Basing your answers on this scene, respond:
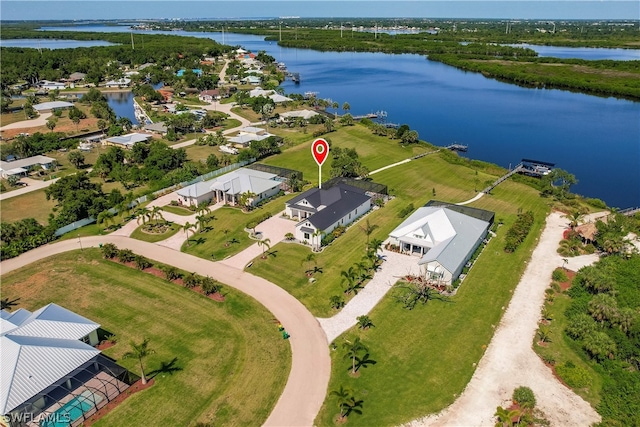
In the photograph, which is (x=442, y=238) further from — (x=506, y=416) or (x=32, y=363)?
(x=32, y=363)

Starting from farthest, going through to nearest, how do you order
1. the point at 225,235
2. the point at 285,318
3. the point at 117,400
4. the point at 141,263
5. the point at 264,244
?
the point at 225,235, the point at 264,244, the point at 141,263, the point at 285,318, the point at 117,400

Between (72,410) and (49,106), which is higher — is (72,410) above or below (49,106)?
below

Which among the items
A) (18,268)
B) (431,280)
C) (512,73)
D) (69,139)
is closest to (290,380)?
(431,280)

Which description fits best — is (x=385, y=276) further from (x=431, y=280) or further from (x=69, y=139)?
(x=69, y=139)

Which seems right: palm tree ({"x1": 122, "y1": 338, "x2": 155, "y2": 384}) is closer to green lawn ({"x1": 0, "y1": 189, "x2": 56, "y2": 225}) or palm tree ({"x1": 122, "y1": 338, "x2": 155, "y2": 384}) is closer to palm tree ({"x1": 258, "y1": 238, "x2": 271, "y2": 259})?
palm tree ({"x1": 258, "y1": 238, "x2": 271, "y2": 259})

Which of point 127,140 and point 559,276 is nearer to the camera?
point 559,276

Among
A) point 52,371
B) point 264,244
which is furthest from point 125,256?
point 52,371

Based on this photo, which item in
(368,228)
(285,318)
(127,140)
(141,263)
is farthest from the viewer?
(127,140)
